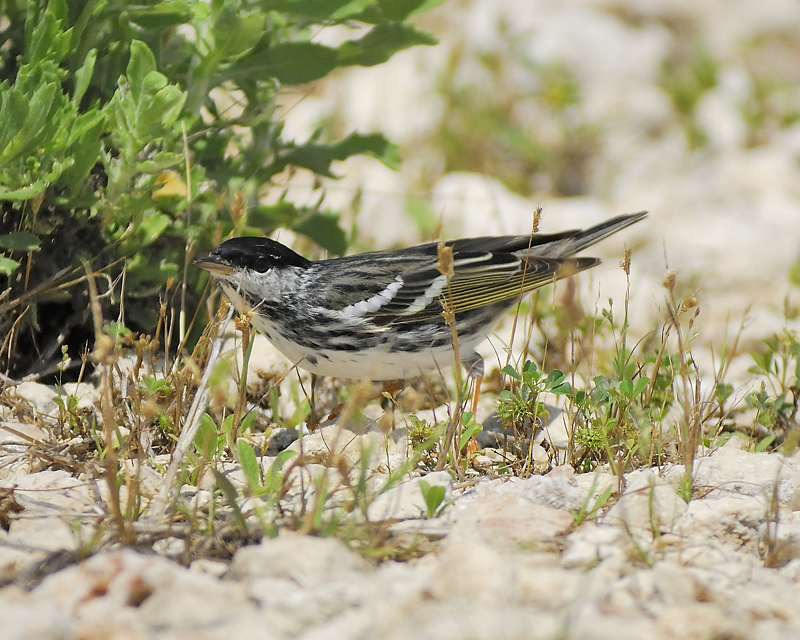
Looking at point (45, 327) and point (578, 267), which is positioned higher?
→ point (578, 267)

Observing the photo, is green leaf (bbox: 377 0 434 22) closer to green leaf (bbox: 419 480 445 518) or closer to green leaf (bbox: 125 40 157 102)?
green leaf (bbox: 125 40 157 102)

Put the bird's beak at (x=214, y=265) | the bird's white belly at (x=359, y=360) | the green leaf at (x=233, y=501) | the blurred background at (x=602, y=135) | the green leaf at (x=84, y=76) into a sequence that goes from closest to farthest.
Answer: the green leaf at (x=233, y=501)
the green leaf at (x=84, y=76)
the bird's beak at (x=214, y=265)
the bird's white belly at (x=359, y=360)
the blurred background at (x=602, y=135)

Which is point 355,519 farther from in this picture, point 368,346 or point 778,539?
point 368,346

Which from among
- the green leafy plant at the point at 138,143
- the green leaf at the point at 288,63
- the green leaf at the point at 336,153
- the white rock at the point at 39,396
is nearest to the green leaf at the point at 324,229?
the green leafy plant at the point at 138,143

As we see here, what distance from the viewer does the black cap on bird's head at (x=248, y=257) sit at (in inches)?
180

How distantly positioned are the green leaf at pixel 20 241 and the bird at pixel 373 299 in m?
0.79

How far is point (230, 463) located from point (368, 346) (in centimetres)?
110

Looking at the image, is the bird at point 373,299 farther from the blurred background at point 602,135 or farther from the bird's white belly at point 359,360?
the blurred background at point 602,135

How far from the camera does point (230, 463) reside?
3.86 meters

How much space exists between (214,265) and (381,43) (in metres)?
1.52

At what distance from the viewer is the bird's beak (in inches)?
178

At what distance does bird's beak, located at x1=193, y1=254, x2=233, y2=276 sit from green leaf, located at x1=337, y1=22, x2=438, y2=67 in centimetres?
125

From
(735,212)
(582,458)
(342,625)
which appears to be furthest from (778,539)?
(735,212)

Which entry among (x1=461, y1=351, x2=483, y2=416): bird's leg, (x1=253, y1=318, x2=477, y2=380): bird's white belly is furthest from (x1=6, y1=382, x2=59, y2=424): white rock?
(x1=461, y1=351, x2=483, y2=416): bird's leg
